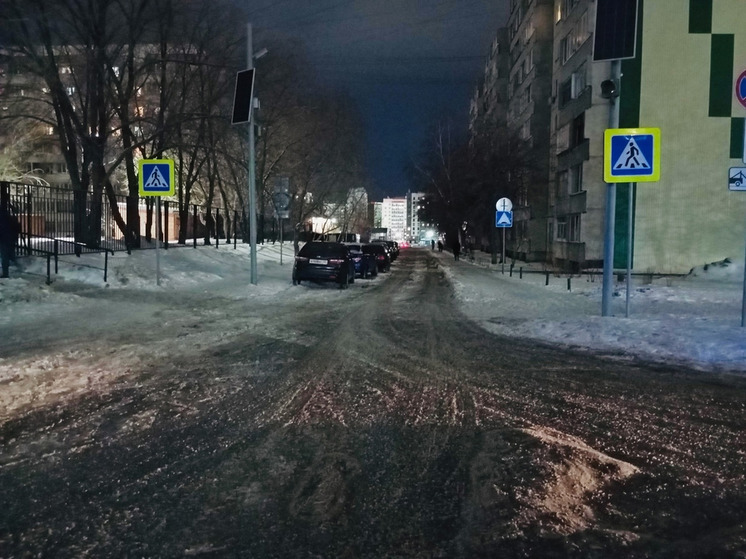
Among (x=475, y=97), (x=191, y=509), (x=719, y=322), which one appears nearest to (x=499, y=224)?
(x=719, y=322)

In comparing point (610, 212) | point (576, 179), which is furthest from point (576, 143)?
point (610, 212)

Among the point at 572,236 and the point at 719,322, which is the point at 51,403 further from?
the point at 572,236

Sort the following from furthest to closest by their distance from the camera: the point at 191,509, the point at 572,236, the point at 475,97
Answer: the point at 475,97 < the point at 572,236 < the point at 191,509

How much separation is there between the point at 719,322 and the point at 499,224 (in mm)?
17029

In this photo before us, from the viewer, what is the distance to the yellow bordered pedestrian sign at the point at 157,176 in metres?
18.2

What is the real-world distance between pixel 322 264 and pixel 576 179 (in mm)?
19559

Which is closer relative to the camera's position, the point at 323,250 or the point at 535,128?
the point at 323,250

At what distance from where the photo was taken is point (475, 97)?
308 ft

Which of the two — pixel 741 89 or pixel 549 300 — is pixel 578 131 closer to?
pixel 549 300

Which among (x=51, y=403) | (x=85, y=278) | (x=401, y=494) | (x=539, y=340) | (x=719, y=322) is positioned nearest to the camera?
(x=401, y=494)

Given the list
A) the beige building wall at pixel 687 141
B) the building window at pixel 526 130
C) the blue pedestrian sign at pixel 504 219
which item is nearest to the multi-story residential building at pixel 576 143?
the beige building wall at pixel 687 141

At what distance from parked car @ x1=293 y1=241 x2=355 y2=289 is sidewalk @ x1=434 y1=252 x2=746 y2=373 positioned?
392 cm

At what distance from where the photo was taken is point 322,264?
22.7m

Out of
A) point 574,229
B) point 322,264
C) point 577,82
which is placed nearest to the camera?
point 322,264
